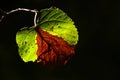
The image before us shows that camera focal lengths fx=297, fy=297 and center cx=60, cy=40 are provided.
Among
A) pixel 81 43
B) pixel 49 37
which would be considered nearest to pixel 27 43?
pixel 49 37

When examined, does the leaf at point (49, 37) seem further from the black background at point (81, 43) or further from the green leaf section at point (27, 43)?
the black background at point (81, 43)

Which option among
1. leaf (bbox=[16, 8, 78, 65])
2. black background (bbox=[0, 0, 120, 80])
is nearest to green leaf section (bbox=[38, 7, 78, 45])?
leaf (bbox=[16, 8, 78, 65])

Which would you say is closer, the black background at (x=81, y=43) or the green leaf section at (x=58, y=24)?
the green leaf section at (x=58, y=24)

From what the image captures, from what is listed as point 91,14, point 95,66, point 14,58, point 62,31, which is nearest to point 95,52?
point 95,66

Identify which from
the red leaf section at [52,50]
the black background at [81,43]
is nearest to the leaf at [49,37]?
the red leaf section at [52,50]

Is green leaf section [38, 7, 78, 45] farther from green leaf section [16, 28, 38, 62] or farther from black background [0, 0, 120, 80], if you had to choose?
black background [0, 0, 120, 80]
